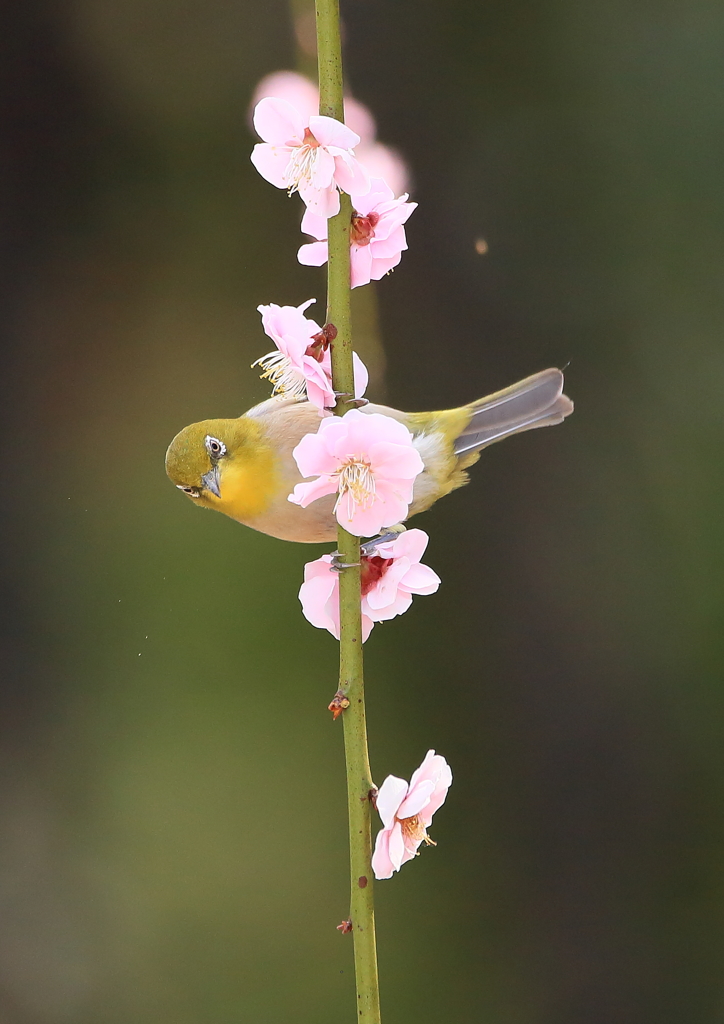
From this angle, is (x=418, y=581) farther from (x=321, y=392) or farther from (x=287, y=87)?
(x=287, y=87)

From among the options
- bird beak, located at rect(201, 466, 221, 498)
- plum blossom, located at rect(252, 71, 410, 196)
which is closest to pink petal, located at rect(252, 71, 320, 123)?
plum blossom, located at rect(252, 71, 410, 196)

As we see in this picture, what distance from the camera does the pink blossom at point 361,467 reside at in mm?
400

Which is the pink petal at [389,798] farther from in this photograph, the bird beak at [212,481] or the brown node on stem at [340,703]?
the bird beak at [212,481]

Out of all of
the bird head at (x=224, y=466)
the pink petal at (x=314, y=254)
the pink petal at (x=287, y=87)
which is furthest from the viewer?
the pink petal at (x=287, y=87)

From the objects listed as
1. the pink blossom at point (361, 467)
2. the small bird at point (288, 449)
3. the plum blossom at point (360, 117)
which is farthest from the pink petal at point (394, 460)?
the plum blossom at point (360, 117)

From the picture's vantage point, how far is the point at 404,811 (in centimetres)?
43

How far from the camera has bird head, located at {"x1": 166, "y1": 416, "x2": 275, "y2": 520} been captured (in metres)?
0.71

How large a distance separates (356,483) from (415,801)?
15 centimetres

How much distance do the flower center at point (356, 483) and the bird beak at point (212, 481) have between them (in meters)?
0.33

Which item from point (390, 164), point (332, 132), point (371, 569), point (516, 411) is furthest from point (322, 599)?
point (390, 164)

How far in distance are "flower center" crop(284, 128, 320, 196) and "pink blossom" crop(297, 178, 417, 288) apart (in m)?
0.04

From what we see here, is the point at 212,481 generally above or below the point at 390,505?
above

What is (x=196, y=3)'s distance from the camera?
116cm

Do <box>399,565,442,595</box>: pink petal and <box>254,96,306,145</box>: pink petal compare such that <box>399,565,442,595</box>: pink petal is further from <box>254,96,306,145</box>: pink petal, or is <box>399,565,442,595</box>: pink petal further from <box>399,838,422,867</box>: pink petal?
<box>254,96,306,145</box>: pink petal
